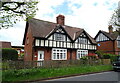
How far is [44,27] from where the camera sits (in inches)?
957

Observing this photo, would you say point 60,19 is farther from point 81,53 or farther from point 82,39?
point 81,53

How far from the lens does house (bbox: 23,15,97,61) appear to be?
21378 millimetres

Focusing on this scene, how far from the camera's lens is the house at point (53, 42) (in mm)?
21378

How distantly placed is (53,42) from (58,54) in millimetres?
2547

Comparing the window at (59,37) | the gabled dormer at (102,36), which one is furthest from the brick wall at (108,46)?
the window at (59,37)

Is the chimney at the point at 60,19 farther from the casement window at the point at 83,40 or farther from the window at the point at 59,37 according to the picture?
the casement window at the point at 83,40

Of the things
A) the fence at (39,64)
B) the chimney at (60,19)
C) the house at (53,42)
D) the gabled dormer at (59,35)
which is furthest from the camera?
the chimney at (60,19)

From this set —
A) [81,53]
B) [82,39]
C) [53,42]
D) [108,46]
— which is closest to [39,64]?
[53,42]

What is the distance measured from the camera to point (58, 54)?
929 inches

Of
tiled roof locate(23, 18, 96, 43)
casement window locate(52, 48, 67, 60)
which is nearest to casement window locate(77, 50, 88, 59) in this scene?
tiled roof locate(23, 18, 96, 43)

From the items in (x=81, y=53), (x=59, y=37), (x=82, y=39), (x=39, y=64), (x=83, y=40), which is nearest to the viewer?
(x=39, y=64)

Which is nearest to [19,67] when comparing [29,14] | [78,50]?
[29,14]

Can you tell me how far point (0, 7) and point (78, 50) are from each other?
19812 millimetres

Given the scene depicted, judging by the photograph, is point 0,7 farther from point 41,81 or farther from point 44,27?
point 44,27
